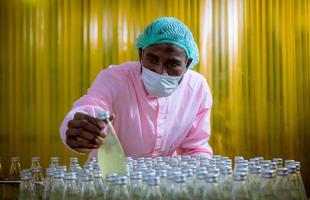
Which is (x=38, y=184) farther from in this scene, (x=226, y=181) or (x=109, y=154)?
(x=226, y=181)

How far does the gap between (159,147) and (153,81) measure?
13.4 inches

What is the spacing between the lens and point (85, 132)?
6.04 ft

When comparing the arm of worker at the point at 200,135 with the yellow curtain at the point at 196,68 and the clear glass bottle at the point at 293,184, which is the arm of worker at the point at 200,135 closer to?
the clear glass bottle at the point at 293,184

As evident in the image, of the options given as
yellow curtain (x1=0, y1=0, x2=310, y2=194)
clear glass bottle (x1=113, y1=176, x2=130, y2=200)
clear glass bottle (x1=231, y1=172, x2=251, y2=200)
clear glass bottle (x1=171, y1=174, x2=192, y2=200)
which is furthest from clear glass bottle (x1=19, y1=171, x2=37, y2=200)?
yellow curtain (x1=0, y1=0, x2=310, y2=194)

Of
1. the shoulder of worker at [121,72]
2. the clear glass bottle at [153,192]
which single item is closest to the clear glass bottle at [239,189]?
the clear glass bottle at [153,192]

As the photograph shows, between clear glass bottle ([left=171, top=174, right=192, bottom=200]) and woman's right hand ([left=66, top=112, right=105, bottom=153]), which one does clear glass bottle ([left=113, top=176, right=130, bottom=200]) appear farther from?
woman's right hand ([left=66, top=112, right=105, bottom=153])

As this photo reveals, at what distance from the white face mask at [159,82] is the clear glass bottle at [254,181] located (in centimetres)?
75

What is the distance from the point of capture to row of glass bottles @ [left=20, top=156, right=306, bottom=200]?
1547 mm

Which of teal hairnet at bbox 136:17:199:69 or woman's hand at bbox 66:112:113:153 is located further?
teal hairnet at bbox 136:17:199:69

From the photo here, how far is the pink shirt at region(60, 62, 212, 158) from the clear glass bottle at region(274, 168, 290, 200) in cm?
87

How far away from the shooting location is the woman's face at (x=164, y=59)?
2.32 metres

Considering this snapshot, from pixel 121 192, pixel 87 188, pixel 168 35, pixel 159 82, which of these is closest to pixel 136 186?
pixel 121 192

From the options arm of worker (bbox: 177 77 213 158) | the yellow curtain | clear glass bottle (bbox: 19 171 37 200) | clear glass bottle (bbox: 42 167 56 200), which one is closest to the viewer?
clear glass bottle (bbox: 42 167 56 200)

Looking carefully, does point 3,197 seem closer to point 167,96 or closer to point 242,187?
point 167,96
